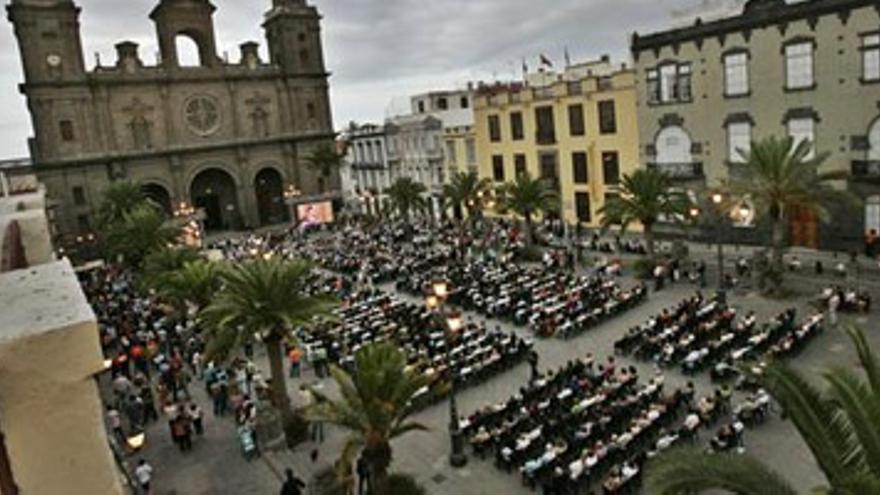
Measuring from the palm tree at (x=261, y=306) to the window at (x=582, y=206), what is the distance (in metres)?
32.6

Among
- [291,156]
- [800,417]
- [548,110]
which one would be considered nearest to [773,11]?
[548,110]

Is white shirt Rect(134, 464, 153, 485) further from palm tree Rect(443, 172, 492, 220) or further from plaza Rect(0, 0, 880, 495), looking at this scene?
palm tree Rect(443, 172, 492, 220)

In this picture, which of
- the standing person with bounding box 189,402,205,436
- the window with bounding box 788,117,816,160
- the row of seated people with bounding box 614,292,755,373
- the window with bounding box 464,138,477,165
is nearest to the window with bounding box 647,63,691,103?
the window with bounding box 788,117,816,160

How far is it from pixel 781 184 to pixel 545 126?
81.1 ft

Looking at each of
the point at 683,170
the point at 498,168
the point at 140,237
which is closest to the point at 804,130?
the point at 683,170

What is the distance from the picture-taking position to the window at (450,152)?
207ft

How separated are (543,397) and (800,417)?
1278 centimetres

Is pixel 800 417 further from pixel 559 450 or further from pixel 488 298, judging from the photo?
pixel 488 298

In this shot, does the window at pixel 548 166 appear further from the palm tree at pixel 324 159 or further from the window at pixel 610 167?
the palm tree at pixel 324 159

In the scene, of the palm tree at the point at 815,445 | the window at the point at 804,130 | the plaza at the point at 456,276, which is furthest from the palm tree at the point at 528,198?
the palm tree at the point at 815,445

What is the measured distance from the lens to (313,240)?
58906 mm

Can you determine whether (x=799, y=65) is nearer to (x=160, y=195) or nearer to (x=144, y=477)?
(x=144, y=477)

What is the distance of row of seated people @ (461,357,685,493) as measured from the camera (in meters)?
17.3

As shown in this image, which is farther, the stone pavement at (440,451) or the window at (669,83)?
the window at (669,83)
